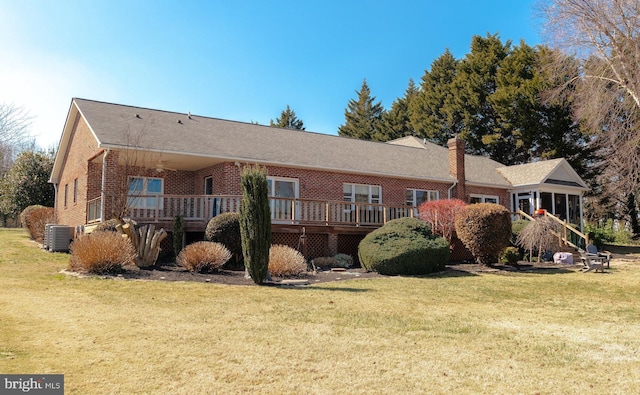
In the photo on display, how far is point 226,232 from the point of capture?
48.7 feet

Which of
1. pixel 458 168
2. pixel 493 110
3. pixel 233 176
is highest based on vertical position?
pixel 493 110

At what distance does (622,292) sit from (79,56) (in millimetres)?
17470

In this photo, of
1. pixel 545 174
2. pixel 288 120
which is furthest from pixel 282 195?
pixel 288 120

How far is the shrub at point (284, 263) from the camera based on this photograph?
1397cm

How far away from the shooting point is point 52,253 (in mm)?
17250

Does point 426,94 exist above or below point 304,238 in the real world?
above

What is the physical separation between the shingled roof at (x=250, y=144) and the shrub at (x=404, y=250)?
493 centimetres

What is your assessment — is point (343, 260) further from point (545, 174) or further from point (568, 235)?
point (545, 174)

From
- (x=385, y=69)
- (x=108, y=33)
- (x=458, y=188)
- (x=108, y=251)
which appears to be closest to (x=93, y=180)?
(x=108, y=33)

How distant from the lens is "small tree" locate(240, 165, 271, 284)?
12.0 metres

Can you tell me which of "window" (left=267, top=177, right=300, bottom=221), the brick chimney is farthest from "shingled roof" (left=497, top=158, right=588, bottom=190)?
"window" (left=267, top=177, right=300, bottom=221)

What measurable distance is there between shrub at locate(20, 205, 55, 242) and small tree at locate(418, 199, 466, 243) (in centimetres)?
1730

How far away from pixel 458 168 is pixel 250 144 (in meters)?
11.1

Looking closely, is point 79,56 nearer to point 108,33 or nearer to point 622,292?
point 108,33
